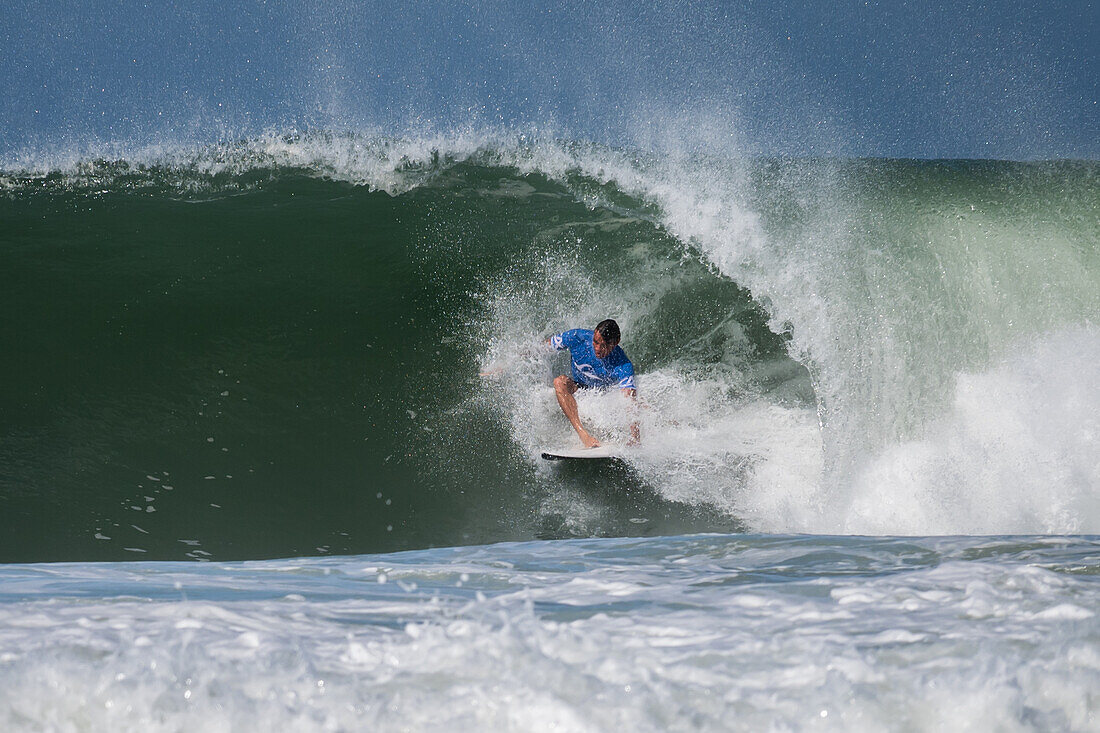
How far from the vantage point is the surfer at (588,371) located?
18.0ft

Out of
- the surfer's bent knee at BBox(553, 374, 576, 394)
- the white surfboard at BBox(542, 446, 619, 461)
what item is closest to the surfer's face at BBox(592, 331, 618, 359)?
the surfer's bent knee at BBox(553, 374, 576, 394)

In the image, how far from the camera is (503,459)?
18.7 feet

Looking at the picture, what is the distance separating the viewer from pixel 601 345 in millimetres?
5430

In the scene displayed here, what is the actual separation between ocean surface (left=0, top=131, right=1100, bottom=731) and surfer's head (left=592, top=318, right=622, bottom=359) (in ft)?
1.19

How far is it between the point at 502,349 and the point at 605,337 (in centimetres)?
98

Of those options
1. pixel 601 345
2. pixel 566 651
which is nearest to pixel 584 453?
pixel 601 345

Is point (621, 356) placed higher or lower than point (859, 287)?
lower

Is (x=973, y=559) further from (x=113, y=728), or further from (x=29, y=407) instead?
(x=29, y=407)

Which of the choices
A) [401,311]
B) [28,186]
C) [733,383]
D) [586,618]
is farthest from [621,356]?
[28,186]

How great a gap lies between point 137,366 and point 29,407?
2.62ft

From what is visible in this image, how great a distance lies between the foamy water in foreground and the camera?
5.04ft

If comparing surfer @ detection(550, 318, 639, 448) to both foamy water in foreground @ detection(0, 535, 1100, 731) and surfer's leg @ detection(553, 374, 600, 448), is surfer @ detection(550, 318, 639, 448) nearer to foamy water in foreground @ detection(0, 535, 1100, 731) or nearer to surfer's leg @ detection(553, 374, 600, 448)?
surfer's leg @ detection(553, 374, 600, 448)

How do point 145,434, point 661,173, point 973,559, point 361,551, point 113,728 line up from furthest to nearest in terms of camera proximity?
point 661,173
point 145,434
point 361,551
point 973,559
point 113,728

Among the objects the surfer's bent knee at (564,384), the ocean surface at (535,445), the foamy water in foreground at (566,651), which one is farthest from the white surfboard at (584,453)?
the foamy water in foreground at (566,651)
